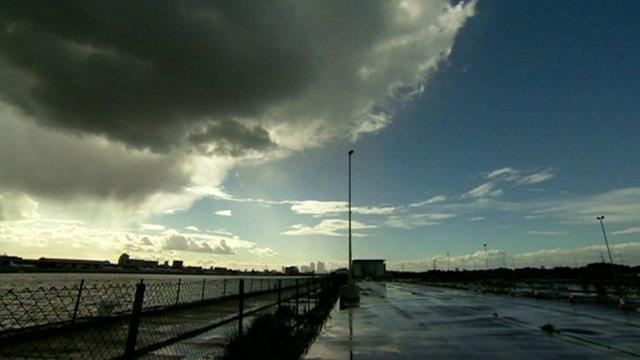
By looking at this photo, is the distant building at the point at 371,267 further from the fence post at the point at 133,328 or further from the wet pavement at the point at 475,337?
the fence post at the point at 133,328

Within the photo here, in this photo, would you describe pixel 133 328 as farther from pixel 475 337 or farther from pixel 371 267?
pixel 371 267

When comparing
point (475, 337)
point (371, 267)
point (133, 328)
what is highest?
point (371, 267)

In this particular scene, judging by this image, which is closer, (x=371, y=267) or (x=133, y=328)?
(x=133, y=328)

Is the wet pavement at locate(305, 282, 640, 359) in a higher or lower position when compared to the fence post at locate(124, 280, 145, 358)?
lower

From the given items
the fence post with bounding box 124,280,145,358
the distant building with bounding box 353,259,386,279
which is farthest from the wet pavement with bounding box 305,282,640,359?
the distant building with bounding box 353,259,386,279

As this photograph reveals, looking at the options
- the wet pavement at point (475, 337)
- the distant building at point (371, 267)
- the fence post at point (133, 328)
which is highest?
the distant building at point (371, 267)

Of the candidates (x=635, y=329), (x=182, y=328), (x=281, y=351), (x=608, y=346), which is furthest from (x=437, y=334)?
(x=182, y=328)

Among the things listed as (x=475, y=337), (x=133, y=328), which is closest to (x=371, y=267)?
(x=475, y=337)

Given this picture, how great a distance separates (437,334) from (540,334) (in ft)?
11.7

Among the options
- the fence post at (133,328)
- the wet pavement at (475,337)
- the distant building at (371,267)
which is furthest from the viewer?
the distant building at (371,267)

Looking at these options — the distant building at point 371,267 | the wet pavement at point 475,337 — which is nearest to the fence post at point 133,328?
the wet pavement at point 475,337

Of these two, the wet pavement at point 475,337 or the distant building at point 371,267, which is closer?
the wet pavement at point 475,337

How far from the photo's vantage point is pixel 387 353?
11.4 meters

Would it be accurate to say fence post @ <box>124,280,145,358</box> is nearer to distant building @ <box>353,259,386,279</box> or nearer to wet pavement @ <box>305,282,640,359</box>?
wet pavement @ <box>305,282,640,359</box>
